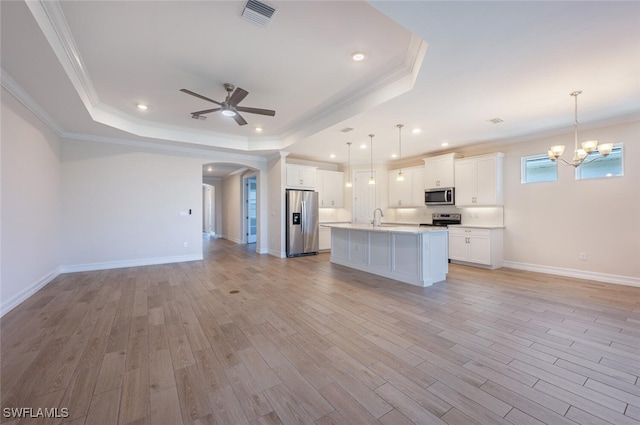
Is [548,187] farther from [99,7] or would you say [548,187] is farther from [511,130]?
[99,7]

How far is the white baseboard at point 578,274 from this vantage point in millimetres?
4252

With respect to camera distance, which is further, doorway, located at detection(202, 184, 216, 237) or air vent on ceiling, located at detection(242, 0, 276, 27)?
doorway, located at detection(202, 184, 216, 237)

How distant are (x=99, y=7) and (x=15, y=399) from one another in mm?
3141

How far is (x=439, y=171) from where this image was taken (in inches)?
257

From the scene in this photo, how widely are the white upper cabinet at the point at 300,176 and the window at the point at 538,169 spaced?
5.12 meters

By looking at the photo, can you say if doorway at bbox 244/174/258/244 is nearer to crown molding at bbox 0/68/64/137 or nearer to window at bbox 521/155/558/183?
crown molding at bbox 0/68/64/137

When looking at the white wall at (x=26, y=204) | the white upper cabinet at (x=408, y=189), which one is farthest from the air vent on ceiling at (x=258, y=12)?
the white upper cabinet at (x=408, y=189)

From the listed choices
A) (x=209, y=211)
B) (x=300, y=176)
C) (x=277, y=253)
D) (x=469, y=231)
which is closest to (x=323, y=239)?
(x=277, y=253)

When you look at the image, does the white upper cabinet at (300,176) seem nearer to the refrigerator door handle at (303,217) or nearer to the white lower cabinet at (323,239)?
the refrigerator door handle at (303,217)

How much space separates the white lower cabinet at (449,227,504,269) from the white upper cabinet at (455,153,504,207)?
2.24 feet

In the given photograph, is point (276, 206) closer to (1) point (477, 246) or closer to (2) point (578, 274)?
(1) point (477, 246)

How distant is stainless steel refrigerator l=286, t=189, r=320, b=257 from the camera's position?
7.01 meters

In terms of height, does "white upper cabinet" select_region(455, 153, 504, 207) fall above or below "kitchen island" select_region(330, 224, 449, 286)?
above

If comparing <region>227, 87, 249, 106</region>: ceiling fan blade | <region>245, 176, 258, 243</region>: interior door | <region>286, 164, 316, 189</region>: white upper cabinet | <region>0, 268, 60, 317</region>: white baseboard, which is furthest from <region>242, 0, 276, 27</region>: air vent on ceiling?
<region>245, 176, 258, 243</region>: interior door
